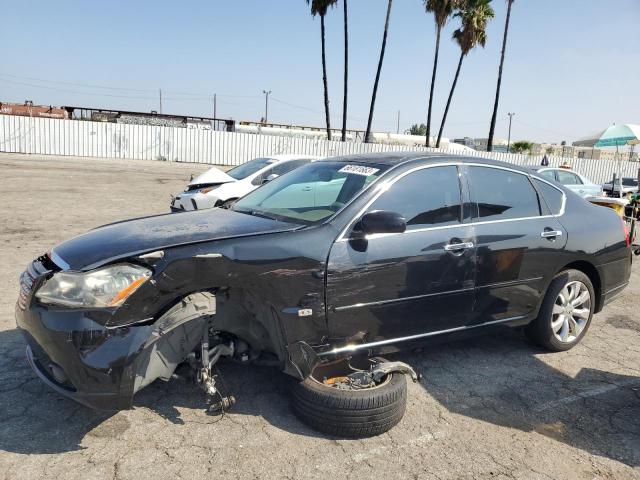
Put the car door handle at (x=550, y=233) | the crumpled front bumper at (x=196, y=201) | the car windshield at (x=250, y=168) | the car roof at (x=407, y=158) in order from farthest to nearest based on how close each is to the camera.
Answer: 1. the car windshield at (x=250, y=168)
2. the crumpled front bumper at (x=196, y=201)
3. the car door handle at (x=550, y=233)
4. the car roof at (x=407, y=158)

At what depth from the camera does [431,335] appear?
349cm

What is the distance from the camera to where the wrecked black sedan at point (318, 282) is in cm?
262

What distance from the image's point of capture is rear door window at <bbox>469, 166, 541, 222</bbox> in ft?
12.4

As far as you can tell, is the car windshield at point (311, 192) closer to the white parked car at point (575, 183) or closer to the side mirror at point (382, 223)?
the side mirror at point (382, 223)

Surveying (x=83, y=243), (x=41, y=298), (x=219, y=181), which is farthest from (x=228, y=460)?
(x=219, y=181)

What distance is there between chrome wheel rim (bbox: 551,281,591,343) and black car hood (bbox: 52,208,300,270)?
2488mm

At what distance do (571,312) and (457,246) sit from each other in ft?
5.06

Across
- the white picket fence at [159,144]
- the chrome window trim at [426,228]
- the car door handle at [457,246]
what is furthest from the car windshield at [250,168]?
the white picket fence at [159,144]

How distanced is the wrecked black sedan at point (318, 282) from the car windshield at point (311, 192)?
17mm

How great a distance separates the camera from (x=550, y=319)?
4160 millimetres

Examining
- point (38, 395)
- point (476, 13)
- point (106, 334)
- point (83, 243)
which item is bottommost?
point (38, 395)

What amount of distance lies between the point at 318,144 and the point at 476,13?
14.2 metres

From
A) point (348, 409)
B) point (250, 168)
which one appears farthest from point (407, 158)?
point (250, 168)

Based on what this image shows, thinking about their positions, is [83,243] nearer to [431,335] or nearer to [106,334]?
[106,334]
